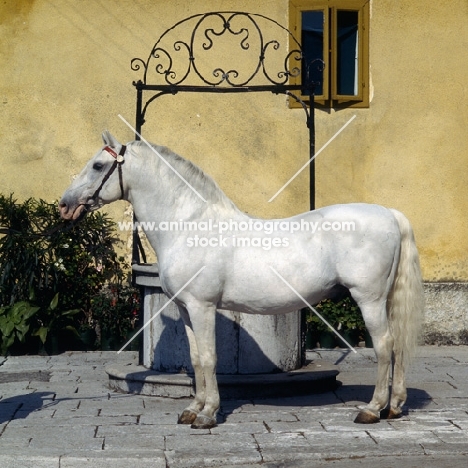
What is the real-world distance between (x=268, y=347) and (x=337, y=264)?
168 centimetres

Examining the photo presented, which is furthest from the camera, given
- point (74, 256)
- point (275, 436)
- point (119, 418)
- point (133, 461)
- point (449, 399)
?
point (74, 256)

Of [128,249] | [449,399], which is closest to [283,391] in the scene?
[449,399]

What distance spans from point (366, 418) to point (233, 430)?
1023mm

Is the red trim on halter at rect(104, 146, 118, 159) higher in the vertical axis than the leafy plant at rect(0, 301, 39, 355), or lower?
higher

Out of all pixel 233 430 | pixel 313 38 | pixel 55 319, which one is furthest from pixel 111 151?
pixel 313 38

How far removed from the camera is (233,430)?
7.55 m

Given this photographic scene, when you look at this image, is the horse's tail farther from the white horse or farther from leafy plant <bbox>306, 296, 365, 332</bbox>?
leafy plant <bbox>306, 296, 365, 332</bbox>

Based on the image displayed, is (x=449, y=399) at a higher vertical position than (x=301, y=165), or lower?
lower

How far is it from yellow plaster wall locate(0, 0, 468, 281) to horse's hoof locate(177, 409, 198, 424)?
504 centimetres

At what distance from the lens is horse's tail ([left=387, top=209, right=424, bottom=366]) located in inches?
311

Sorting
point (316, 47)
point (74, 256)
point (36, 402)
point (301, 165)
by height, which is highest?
point (316, 47)

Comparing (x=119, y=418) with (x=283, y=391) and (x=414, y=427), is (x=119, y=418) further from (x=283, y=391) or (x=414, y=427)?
(x=414, y=427)

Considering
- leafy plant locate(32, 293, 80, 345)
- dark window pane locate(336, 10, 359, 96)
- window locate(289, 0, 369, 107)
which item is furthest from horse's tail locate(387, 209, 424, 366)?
leafy plant locate(32, 293, 80, 345)

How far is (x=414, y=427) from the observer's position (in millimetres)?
7559
